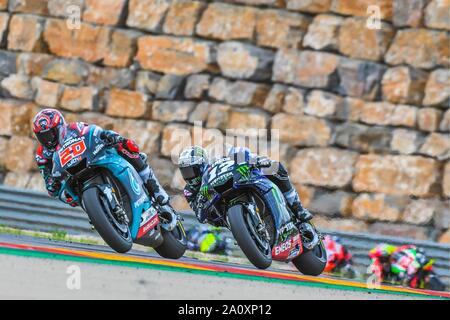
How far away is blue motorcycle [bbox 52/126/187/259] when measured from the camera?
9859mm

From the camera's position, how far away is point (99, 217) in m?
9.70

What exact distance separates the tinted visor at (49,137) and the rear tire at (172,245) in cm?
142

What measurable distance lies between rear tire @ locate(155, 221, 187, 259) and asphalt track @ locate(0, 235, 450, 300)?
156 centimetres

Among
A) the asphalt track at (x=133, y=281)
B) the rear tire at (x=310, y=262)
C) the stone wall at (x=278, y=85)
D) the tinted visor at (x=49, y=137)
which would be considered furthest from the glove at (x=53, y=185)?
the stone wall at (x=278, y=85)

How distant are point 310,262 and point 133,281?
256 centimetres

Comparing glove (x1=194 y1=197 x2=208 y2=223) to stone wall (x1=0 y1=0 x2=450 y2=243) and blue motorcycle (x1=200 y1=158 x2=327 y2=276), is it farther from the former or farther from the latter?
stone wall (x1=0 y1=0 x2=450 y2=243)

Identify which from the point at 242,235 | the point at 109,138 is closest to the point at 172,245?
the point at 109,138

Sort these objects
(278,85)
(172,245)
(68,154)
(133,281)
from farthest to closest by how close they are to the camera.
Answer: (278,85) < (172,245) < (68,154) < (133,281)

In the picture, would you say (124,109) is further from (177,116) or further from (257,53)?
(257,53)

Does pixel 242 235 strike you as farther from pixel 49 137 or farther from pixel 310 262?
pixel 49 137

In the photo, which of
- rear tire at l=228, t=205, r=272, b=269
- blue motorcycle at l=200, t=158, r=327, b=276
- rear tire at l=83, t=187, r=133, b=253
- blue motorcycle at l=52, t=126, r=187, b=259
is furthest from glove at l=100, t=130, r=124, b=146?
rear tire at l=228, t=205, r=272, b=269

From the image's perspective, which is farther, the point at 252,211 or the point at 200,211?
the point at 200,211
